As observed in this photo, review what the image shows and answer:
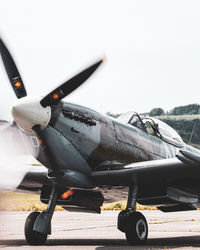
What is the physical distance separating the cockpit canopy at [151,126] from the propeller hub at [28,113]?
3.10m

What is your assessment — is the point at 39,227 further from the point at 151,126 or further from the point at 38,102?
the point at 151,126

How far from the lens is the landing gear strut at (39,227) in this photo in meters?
10.1

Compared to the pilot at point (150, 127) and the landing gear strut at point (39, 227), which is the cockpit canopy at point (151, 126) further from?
the landing gear strut at point (39, 227)

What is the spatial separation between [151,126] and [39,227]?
3.92m

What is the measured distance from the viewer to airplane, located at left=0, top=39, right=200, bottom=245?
9.12 m

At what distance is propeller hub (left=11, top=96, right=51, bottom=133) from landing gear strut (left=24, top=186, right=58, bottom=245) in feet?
7.24

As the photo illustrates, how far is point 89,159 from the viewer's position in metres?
10.3

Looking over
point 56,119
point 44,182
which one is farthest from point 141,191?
point 56,119

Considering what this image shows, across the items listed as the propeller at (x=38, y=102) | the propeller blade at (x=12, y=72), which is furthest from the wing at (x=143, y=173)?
the propeller blade at (x=12, y=72)

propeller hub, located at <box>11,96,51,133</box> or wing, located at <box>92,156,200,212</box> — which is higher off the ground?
propeller hub, located at <box>11,96,51,133</box>

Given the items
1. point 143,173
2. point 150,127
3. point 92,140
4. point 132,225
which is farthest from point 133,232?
point 150,127

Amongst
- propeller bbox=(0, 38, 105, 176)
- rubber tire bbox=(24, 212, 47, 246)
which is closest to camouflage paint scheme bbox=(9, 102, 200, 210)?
propeller bbox=(0, 38, 105, 176)

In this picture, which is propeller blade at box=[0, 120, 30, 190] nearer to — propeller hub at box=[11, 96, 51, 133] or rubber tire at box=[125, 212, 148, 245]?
propeller hub at box=[11, 96, 51, 133]

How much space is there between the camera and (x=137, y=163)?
10484mm
